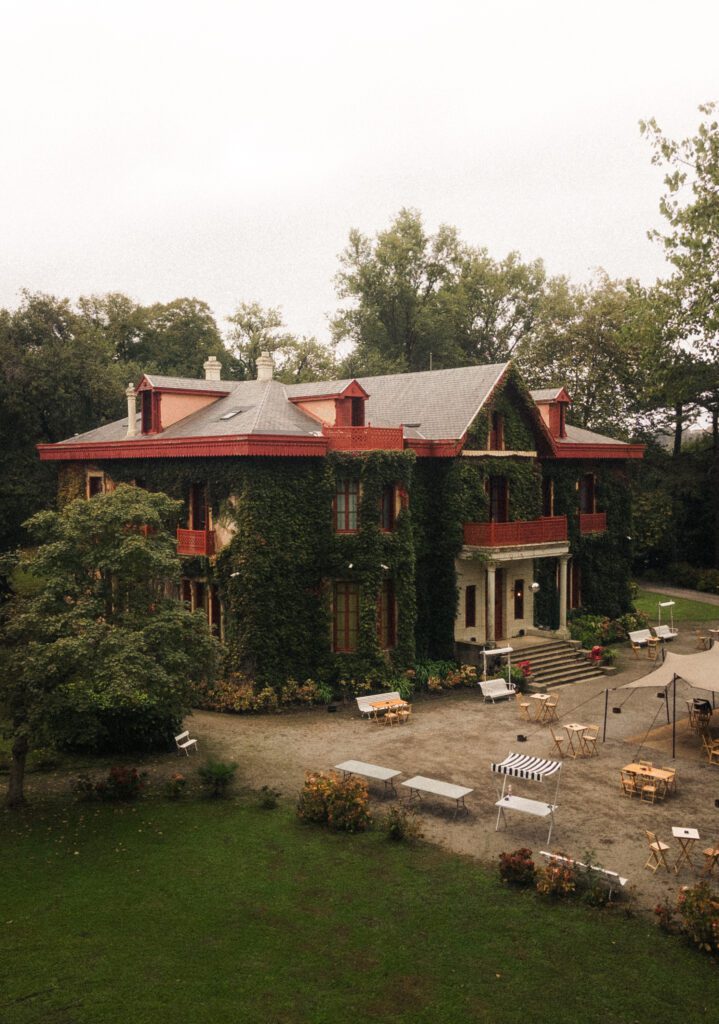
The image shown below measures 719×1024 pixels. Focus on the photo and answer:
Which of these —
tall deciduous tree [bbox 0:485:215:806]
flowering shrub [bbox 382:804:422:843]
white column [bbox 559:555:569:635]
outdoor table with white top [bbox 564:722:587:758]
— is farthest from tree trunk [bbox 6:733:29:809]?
white column [bbox 559:555:569:635]

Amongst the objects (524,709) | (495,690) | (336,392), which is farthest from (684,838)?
(336,392)

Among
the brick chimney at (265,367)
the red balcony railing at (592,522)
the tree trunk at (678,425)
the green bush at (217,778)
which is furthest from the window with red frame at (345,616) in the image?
the tree trunk at (678,425)

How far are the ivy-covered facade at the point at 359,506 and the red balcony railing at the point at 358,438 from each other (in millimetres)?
50

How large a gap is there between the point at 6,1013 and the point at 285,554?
17.6m

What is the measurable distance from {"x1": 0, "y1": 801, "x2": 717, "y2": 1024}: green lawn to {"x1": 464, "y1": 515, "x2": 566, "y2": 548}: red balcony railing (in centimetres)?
1585

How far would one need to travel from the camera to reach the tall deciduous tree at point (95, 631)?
16.9 meters

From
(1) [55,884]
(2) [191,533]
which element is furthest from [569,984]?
(2) [191,533]

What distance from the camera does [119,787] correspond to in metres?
18.8

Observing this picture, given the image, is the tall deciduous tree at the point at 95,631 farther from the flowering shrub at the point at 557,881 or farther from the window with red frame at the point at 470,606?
the window with red frame at the point at 470,606

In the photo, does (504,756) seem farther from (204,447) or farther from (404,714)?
(204,447)

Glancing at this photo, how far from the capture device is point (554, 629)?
3562 cm

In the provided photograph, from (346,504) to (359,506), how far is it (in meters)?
0.52

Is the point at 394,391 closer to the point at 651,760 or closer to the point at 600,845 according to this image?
the point at 651,760

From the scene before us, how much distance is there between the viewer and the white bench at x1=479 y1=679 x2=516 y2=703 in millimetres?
27656
